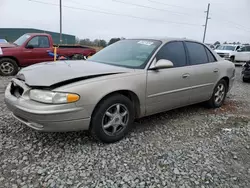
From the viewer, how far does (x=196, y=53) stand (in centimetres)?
433

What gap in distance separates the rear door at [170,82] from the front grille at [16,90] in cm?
180

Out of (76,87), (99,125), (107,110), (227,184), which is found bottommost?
(227,184)

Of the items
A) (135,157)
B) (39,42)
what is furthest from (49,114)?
(39,42)

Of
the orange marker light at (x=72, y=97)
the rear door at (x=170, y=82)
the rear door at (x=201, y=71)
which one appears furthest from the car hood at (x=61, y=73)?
the rear door at (x=201, y=71)

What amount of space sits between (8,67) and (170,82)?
6853 mm

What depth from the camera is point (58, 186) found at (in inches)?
86.3

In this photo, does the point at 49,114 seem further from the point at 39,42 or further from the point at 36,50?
the point at 39,42

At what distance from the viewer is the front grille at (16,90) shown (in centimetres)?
298

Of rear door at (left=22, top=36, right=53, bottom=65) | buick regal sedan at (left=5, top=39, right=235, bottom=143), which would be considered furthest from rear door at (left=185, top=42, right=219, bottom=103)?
rear door at (left=22, top=36, right=53, bottom=65)

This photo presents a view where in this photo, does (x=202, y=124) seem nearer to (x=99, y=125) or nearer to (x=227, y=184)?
(x=227, y=184)

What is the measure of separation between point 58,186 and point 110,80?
4.61ft

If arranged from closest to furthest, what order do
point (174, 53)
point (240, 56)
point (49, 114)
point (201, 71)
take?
point (49, 114) → point (174, 53) → point (201, 71) → point (240, 56)

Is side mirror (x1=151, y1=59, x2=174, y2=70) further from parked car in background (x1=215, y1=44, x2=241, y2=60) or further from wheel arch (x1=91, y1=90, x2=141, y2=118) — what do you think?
parked car in background (x1=215, y1=44, x2=241, y2=60)

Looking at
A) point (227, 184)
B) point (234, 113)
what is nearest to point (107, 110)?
point (227, 184)
